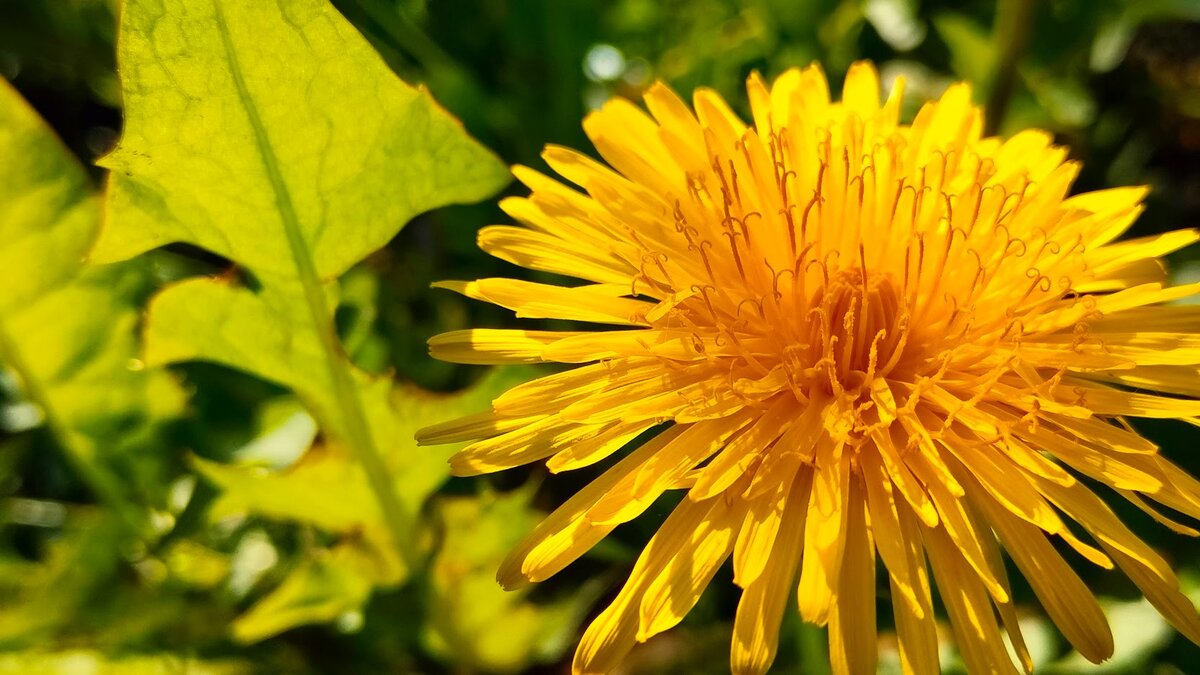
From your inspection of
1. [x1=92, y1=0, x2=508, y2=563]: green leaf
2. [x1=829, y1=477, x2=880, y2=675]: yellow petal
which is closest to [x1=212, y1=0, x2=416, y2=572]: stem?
[x1=92, y1=0, x2=508, y2=563]: green leaf

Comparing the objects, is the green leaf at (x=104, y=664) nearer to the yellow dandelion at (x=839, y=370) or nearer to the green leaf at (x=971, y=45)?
the yellow dandelion at (x=839, y=370)

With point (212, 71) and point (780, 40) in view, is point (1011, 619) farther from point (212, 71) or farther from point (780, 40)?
point (780, 40)

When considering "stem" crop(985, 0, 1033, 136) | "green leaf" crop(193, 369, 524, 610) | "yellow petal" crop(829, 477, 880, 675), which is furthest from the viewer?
"stem" crop(985, 0, 1033, 136)

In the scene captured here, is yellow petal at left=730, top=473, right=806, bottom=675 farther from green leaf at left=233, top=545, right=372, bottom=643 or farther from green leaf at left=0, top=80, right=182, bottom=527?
green leaf at left=0, top=80, right=182, bottom=527

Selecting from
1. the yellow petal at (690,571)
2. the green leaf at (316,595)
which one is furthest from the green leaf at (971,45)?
the green leaf at (316,595)

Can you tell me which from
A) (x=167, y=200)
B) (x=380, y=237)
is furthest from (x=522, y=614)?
(x=167, y=200)

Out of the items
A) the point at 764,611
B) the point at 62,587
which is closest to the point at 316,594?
the point at 62,587

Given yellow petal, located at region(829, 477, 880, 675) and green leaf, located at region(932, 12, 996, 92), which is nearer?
yellow petal, located at region(829, 477, 880, 675)

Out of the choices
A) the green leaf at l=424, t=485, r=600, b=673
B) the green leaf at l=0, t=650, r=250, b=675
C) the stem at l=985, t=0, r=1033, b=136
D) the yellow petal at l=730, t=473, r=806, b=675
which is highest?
the stem at l=985, t=0, r=1033, b=136
